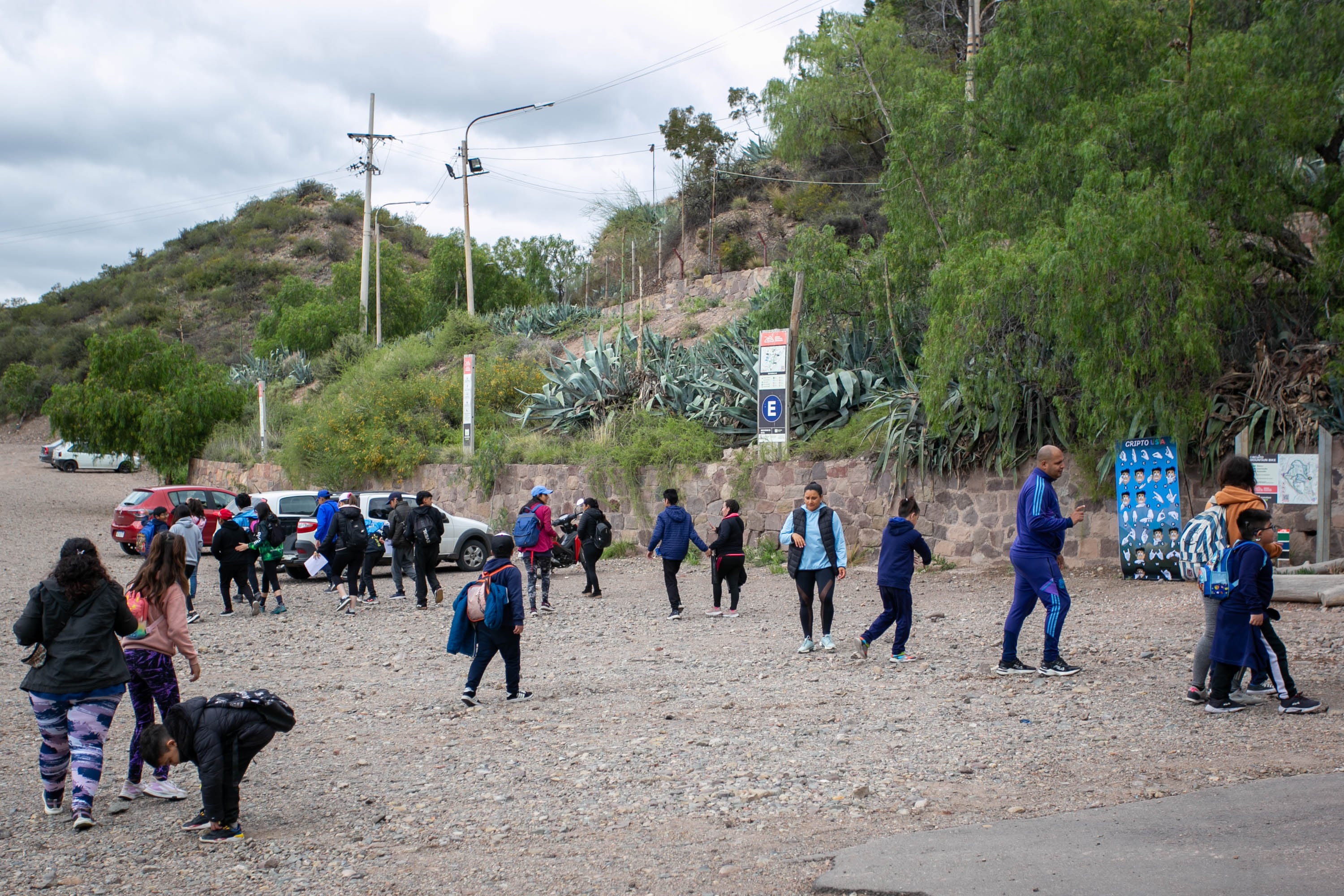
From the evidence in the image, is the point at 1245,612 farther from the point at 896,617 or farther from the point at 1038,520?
the point at 896,617

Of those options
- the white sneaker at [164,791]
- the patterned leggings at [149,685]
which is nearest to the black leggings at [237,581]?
the patterned leggings at [149,685]

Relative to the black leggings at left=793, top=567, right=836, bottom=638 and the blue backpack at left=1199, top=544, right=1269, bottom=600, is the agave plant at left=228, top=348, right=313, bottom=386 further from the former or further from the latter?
the blue backpack at left=1199, top=544, right=1269, bottom=600

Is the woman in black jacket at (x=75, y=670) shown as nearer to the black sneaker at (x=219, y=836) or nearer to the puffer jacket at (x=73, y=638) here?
the puffer jacket at (x=73, y=638)

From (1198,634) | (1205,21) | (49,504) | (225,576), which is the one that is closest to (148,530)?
(225,576)

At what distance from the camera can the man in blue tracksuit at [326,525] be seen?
50.1 ft

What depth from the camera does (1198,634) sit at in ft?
33.1

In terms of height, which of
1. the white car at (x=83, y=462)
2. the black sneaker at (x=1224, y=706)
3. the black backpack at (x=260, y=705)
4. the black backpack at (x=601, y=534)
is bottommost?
the black sneaker at (x=1224, y=706)

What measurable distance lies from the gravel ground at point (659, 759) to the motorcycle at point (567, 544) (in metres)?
7.05

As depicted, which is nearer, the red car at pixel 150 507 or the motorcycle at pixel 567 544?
the motorcycle at pixel 567 544

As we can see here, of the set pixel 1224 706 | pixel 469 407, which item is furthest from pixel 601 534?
pixel 1224 706

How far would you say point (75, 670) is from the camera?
221 inches

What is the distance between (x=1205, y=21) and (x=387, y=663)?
13.8m

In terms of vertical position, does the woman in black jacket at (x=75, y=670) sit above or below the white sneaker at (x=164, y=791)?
above

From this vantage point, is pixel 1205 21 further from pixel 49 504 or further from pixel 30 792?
pixel 49 504
